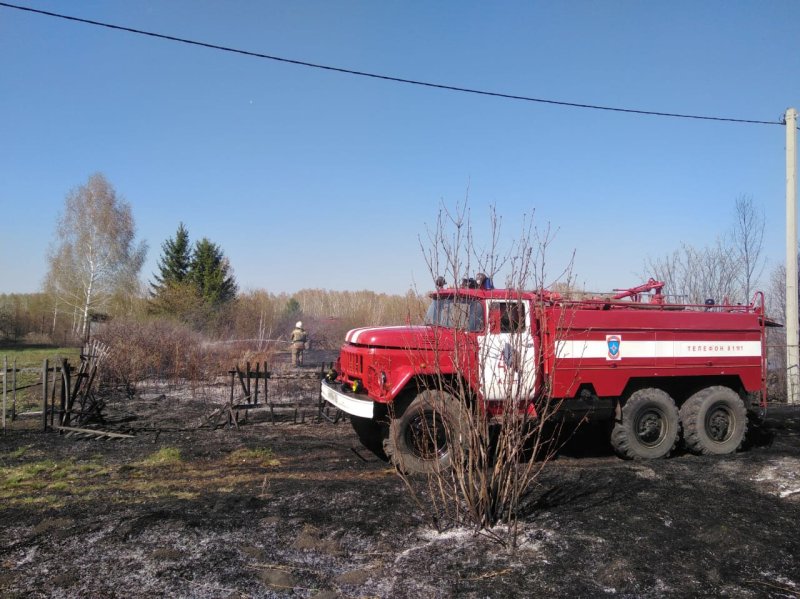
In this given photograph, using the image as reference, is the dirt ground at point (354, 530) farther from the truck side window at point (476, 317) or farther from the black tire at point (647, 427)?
the truck side window at point (476, 317)

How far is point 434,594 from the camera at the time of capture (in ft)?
11.2

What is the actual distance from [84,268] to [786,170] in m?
33.7

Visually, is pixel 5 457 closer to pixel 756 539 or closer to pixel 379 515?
pixel 379 515

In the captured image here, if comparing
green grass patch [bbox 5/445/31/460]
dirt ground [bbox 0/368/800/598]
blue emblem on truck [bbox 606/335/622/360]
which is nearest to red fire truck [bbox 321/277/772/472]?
blue emblem on truck [bbox 606/335/622/360]

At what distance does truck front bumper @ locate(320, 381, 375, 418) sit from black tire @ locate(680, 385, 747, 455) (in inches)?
163

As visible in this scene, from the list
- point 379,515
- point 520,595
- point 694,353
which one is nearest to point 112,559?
point 379,515

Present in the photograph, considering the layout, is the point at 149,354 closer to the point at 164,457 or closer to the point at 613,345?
the point at 164,457

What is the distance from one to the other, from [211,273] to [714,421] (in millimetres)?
28225

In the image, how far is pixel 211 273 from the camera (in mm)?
31656

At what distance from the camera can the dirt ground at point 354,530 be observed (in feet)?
11.6

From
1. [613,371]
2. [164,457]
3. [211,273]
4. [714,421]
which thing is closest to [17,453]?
[164,457]

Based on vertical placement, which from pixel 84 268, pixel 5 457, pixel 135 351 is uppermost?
pixel 84 268

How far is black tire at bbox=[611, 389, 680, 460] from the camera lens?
7.02 m

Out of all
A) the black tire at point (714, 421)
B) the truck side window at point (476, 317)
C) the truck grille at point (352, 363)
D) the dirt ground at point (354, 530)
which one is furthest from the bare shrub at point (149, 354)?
the black tire at point (714, 421)
